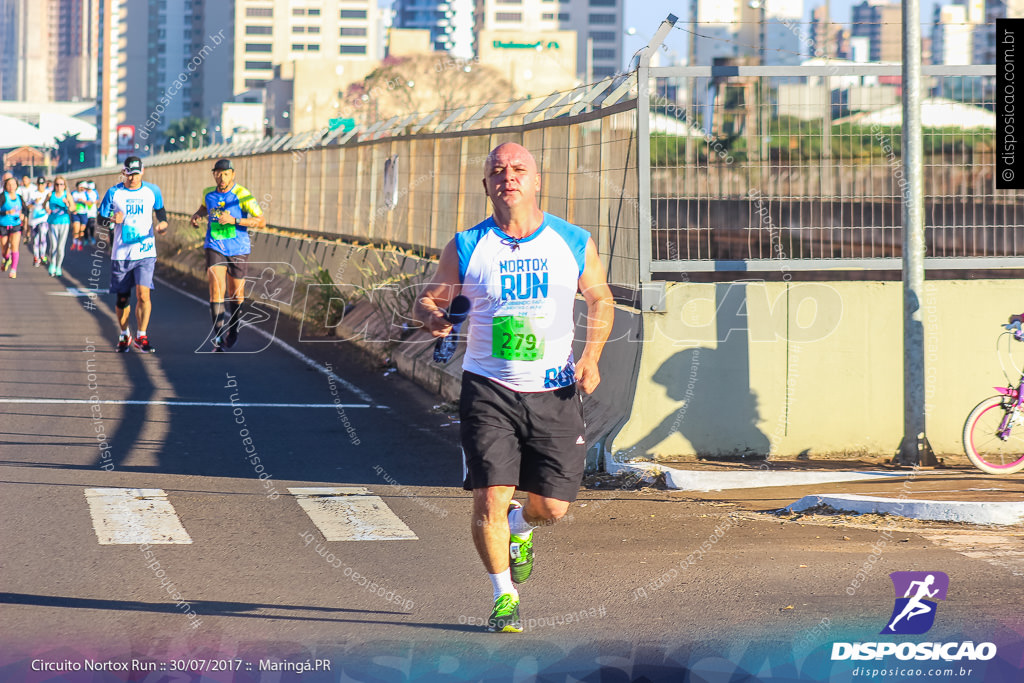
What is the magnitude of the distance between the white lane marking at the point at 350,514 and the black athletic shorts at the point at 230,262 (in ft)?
23.5

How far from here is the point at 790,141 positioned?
1062 centimetres

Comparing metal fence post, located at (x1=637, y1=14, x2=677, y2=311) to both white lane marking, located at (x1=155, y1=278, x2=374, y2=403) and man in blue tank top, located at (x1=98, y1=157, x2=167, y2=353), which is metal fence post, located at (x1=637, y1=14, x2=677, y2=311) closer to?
white lane marking, located at (x1=155, y1=278, x2=374, y2=403)

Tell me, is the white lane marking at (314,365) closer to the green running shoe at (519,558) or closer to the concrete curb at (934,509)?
the concrete curb at (934,509)

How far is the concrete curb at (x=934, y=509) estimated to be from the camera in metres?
8.15

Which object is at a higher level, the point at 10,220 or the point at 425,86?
the point at 425,86

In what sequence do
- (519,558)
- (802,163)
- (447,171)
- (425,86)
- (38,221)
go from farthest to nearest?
(425,86), (38,221), (447,171), (802,163), (519,558)

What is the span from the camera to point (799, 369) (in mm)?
10203

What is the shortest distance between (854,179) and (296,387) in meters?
6.06

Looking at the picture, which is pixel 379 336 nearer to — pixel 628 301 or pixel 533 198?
pixel 628 301

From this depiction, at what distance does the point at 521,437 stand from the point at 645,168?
451 cm

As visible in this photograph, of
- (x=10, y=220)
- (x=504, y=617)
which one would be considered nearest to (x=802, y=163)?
(x=504, y=617)

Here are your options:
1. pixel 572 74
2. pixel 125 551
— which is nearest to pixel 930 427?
pixel 125 551

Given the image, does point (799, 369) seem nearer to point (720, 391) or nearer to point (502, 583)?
point (720, 391)

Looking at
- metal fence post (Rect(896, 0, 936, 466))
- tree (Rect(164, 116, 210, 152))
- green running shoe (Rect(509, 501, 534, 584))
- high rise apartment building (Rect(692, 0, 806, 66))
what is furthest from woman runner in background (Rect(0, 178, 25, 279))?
tree (Rect(164, 116, 210, 152))
